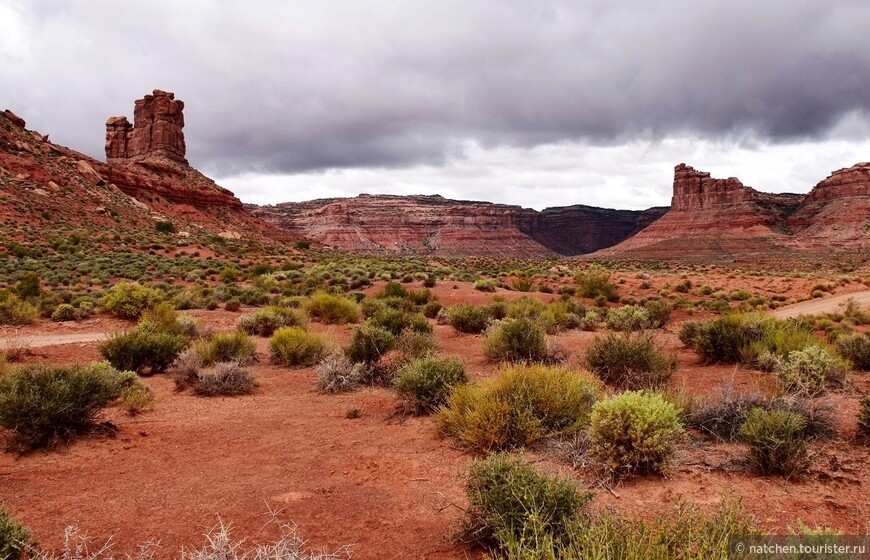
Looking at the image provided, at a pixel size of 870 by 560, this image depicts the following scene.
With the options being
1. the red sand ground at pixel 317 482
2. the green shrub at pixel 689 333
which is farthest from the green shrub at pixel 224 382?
the green shrub at pixel 689 333

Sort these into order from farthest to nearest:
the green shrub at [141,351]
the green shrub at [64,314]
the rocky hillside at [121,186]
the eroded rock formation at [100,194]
A: the eroded rock formation at [100,194] → the rocky hillside at [121,186] → the green shrub at [64,314] → the green shrub at [141,351]

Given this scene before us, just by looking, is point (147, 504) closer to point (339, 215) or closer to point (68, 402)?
point (68, 402)

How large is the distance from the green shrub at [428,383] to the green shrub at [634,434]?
2.64 meters

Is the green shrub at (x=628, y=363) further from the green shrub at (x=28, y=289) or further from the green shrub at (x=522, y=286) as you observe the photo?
the green shrub at (x=28, y=289)

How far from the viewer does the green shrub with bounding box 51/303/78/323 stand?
1709 centimetres

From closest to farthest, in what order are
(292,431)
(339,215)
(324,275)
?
(292,431), (324,275), (339,215)

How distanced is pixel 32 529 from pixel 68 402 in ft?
7.93

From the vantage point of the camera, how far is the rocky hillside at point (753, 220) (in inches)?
4080

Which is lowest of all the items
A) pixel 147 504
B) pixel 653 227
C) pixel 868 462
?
pixel 147 504

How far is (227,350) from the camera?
11055 millimetres

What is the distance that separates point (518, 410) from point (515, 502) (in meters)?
1.97

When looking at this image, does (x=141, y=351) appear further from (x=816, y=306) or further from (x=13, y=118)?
(x=13, y=118)

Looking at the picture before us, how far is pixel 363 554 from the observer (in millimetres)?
4043

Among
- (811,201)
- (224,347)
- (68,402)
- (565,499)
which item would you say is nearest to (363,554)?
(565,499)
